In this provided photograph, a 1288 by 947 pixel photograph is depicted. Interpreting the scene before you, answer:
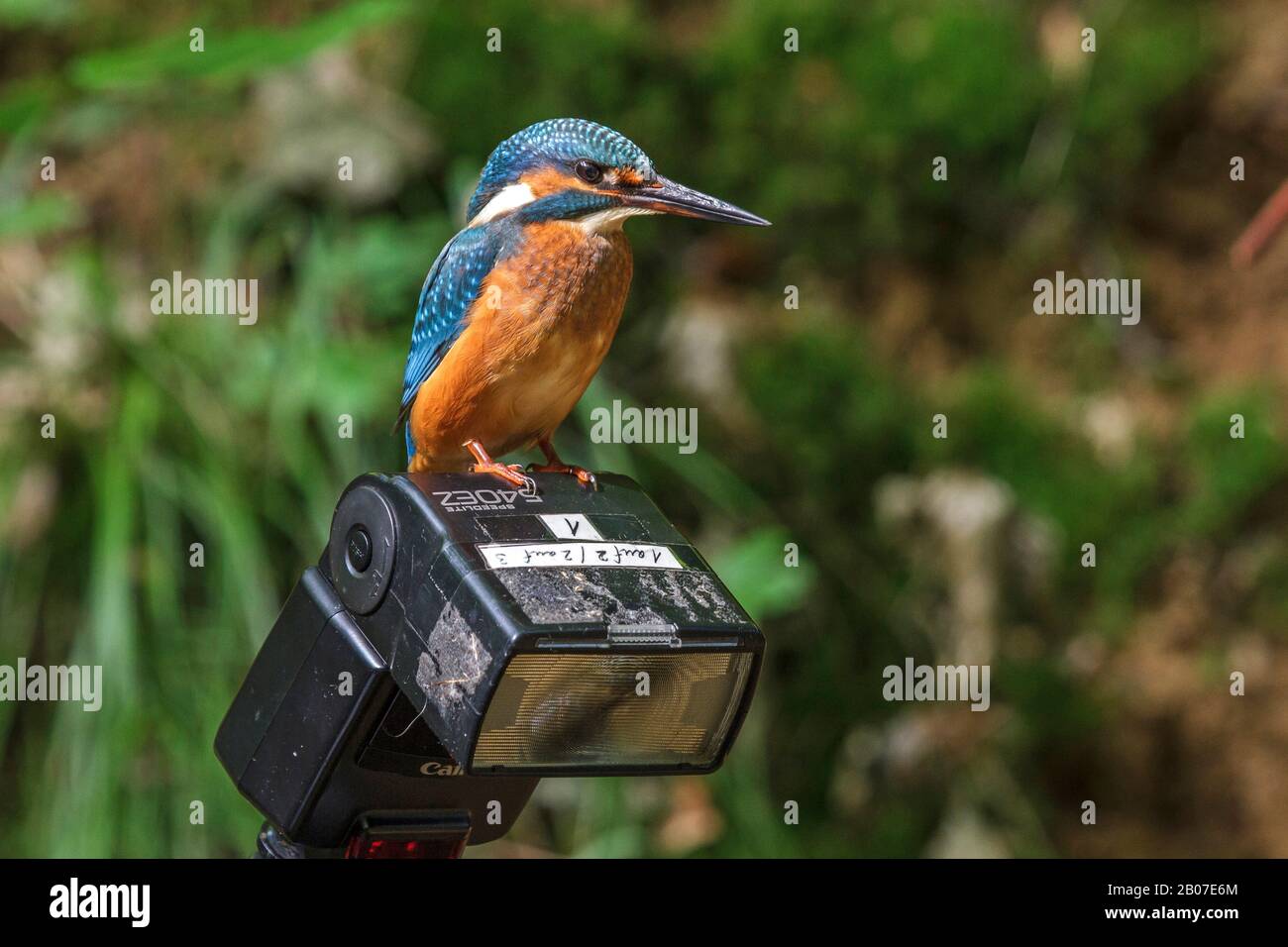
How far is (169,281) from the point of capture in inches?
169

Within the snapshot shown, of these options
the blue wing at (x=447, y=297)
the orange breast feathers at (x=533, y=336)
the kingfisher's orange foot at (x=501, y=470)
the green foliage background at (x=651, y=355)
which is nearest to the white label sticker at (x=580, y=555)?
the kingfisher's orange foot at (x=501, y=470)

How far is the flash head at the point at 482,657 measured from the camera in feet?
4.90

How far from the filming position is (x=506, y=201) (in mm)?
2146

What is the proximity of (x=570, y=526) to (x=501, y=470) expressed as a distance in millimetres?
317

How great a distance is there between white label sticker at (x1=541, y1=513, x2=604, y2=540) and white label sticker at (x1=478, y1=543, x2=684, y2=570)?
13 mm

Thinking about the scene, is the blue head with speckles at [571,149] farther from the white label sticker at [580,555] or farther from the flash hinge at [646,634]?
the flash hinge at [646,634]

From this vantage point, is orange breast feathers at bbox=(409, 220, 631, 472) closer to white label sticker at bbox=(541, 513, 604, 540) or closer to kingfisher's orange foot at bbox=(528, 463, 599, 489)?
kingfisher's orange foot at bbox=(528, 463, 599, 489)

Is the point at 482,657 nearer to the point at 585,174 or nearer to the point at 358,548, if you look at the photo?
the point at 358,548

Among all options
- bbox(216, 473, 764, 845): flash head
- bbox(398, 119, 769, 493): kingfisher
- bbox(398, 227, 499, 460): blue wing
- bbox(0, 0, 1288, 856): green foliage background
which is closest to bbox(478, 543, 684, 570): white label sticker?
bbox(216, 473, 764, 845): flash head

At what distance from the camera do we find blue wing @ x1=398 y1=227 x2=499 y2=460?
2.16 metres

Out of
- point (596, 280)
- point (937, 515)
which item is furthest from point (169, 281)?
point (596, 280)
